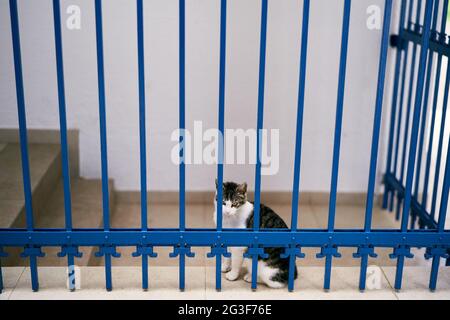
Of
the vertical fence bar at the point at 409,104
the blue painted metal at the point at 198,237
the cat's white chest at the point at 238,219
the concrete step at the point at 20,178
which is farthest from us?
the vertical fence bar at the point at 409,104

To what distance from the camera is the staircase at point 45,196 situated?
311 cm

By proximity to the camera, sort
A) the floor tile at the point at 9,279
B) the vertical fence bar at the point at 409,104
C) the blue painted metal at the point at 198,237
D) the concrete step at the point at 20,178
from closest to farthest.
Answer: the blue painted metal at the point at 198,237 < the floor tile at the point at 9,279 < the concrete step at the point at 20,178 < the vertical fence bar at the point at 409,104

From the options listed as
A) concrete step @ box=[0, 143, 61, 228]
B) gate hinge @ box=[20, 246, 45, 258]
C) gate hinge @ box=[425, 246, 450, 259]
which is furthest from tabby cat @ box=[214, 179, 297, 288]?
concrete step @ box=[0, 143, 61, 228]

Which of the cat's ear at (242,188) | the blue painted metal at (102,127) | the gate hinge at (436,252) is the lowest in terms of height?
the gate hinge at (436,252)

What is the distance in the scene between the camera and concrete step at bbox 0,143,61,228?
3.08 meters

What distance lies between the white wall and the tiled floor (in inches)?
56.9

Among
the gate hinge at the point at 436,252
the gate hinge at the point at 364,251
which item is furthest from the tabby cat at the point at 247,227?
the gate hinge at the point at 436,252

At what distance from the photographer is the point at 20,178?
3449 mm

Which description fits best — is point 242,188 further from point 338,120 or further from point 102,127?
point 102,127

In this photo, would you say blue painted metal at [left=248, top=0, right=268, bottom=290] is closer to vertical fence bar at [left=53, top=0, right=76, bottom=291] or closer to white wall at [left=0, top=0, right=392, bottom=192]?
vertical fence bar at [left=53, top=0, right=76, bottom=291]

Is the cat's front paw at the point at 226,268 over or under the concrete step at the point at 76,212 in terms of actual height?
over

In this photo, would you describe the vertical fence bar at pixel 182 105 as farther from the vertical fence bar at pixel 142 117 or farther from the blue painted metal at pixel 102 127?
the blue painted metal at pixel 102 127

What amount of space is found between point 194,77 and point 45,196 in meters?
1.15
